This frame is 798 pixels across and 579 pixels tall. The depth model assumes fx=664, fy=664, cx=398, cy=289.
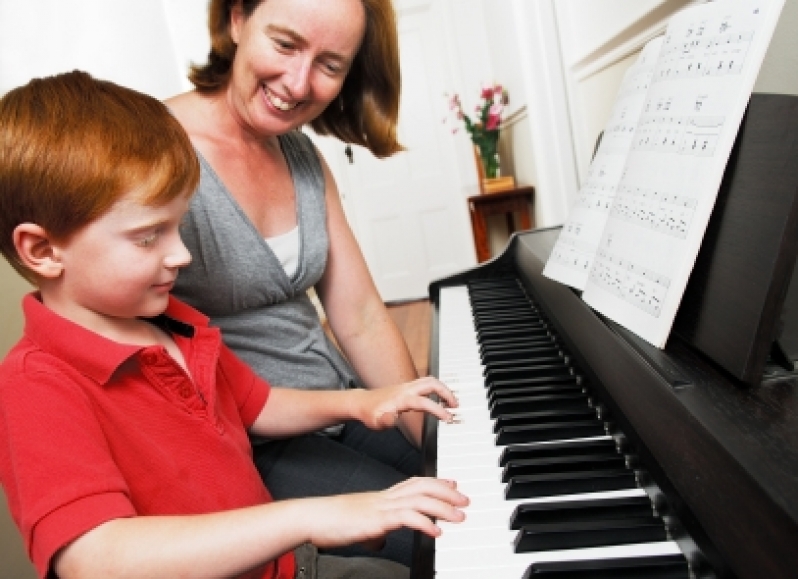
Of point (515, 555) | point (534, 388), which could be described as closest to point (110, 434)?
point (515, 555)

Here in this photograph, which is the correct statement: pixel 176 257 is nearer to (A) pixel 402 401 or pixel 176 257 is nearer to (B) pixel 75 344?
(B) pixel 75 344

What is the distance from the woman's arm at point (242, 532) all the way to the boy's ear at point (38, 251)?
304 millimetres

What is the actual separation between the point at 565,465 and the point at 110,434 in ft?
1.67

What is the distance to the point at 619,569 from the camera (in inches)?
21.9

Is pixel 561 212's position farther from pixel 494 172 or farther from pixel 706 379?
pixel 706 379

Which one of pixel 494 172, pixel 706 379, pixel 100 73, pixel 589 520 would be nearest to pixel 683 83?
pixel 706 379

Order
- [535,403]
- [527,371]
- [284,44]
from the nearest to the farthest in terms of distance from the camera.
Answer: [535,403], [527,371], [284,44]

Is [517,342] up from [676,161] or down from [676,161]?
down

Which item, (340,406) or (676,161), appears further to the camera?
(340,406)

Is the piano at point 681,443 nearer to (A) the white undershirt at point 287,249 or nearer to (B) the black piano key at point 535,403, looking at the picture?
(B) the black piano key at point 535,403

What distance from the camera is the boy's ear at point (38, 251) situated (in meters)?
0.76

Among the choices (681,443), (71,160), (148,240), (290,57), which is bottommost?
(681,443)

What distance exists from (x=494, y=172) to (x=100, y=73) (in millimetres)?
2403

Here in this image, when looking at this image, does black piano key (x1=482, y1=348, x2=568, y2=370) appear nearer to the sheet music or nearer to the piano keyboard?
the piano keyboard
